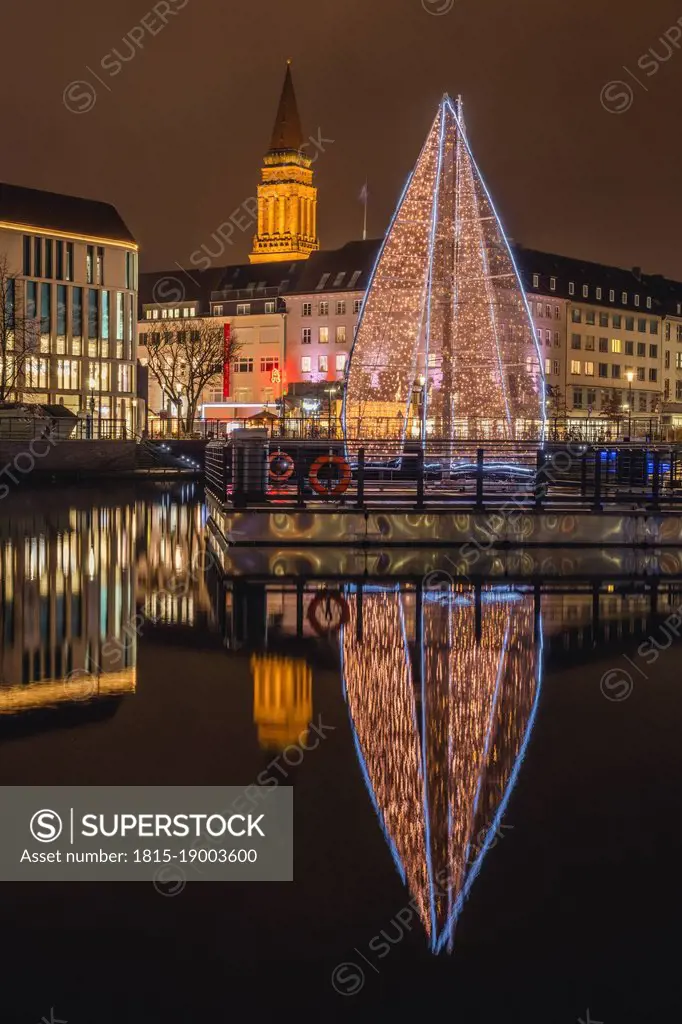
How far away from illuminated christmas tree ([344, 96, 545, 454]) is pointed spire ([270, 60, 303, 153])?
461ft

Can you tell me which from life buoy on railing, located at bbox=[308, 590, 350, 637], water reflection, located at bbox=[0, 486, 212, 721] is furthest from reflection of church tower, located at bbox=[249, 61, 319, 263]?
life buoy on railing, located at bbox=[308, 590, 350, 637]

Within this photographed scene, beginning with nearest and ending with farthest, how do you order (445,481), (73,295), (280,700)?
1. (280,700)
2. (445,481)
3. (73,295)

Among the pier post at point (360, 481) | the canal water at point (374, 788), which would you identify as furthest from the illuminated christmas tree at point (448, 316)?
the canal water at point (374, 788)

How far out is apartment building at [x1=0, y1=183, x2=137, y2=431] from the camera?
263 ft

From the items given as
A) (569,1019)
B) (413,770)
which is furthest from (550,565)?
(569,1019)

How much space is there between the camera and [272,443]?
29.9m

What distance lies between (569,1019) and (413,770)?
317 centimetres

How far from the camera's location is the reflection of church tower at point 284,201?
6777 inches

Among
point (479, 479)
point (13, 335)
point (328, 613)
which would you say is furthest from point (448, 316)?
point (13, 335)

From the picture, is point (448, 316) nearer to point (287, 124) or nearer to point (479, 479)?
point (479, 479)

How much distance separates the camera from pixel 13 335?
231ft

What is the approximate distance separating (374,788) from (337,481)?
18.1 m

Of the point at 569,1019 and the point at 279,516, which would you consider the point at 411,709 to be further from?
the point at 279,516

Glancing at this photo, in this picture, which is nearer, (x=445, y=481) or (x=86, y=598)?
(x=86, y=598)
